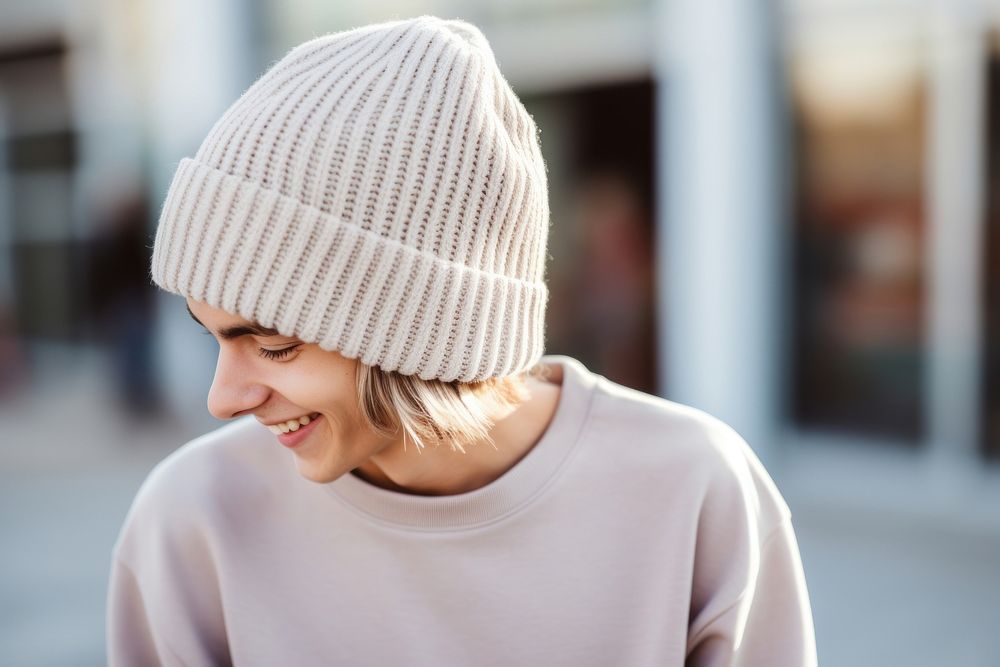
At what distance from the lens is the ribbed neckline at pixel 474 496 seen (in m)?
1.77

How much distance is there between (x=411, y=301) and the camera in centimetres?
162

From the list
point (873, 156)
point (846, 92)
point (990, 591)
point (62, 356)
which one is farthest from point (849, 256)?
point (62, 356)

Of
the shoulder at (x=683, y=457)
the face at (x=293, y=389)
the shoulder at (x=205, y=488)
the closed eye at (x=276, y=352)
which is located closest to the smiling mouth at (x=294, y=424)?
the face at (x=293, y=389)

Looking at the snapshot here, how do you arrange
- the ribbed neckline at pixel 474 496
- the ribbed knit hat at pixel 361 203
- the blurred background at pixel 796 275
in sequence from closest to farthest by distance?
the ribbed knit hat at pixel 361 203
the ribbed neckline at pixel 474 496
the blurred background at pixel 796 275

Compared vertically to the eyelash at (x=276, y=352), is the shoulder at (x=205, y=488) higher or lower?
lower

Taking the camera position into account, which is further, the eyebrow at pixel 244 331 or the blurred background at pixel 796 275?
the blurred background at pixel 796 275

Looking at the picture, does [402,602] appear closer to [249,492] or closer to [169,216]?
[249,492]

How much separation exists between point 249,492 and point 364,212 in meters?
0.63

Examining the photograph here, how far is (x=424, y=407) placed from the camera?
1706 mm

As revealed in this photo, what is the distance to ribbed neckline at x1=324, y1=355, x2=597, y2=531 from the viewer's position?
177 cm

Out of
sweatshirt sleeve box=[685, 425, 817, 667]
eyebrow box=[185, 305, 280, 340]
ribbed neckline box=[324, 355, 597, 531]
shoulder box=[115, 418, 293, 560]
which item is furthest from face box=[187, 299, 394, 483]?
sweatshirt sleeve box=[685, 425, 817, 667]

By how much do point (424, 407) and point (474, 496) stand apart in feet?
0.62

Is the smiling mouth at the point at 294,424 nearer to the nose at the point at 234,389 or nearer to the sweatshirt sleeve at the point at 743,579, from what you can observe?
the nose at the point at 234,389

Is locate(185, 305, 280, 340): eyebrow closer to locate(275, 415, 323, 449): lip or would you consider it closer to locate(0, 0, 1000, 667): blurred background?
locate(275, 415, 323, 449): lip
